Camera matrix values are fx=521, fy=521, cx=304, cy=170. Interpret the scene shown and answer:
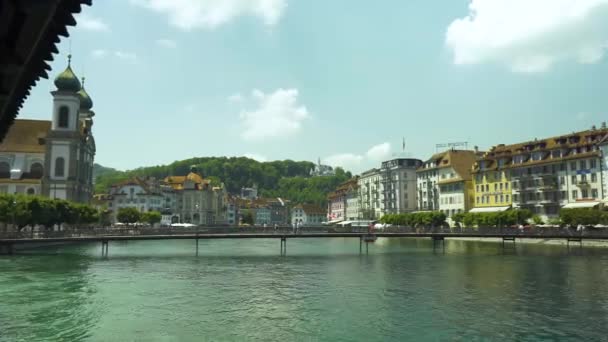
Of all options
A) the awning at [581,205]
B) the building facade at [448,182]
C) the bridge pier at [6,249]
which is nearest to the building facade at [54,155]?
the bridge pier at [6,249]

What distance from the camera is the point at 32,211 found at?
235 ft

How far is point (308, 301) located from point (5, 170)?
3800 inches

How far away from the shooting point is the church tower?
103062 millimetres

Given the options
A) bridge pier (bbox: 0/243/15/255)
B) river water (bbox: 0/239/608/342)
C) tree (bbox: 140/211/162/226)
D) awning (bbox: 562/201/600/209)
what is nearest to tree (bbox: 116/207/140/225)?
tree (bbox: 140/211/162/226)

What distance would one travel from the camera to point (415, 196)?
13875cm

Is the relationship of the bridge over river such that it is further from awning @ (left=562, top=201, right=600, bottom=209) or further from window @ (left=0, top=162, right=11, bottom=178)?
window @ (left=0, top=162, right=11, bottom=178)

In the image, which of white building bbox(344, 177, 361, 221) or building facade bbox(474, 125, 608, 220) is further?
white building bbox(344, 177, 361, 221)

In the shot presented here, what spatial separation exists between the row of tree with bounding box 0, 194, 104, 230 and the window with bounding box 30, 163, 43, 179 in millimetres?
29843

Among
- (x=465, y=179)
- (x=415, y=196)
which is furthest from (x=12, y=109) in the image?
(x=415, y=196)

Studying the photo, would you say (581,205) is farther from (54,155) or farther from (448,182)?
(54,155)

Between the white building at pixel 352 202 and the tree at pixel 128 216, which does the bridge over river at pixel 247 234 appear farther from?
the white building at pixel 352 202

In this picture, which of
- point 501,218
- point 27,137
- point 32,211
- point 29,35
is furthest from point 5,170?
point 29,35

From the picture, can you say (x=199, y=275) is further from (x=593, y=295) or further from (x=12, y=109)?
(x=12, y=109)

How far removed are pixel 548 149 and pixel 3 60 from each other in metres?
92.9
